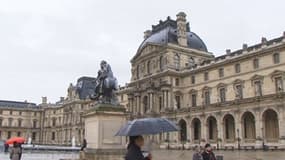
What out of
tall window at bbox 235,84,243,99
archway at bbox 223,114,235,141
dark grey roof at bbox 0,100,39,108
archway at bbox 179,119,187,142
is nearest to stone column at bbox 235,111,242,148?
archway at bbox 223,114,235,141

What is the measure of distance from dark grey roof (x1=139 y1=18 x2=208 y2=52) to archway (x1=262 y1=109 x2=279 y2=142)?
27740 millimetres

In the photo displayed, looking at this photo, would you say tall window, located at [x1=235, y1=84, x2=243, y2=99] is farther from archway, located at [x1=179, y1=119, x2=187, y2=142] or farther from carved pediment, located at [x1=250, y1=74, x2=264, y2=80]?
archway, located at [x1=179, y1=119, x2=187, y2=142]

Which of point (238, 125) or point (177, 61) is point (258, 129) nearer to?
point (238, 125)

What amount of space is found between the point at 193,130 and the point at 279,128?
17.0 metres

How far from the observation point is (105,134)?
58.7 ft

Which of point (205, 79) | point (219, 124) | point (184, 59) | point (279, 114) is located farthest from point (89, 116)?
point (184, 59)

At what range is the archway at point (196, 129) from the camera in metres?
57.5

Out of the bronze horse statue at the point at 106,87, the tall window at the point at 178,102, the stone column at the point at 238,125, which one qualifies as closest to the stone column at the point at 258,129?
the stone column at the point at 238,125

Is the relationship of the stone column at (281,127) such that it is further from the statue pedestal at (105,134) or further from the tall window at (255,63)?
the statue pedestal at (105,134)

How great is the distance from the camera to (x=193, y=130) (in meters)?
57.6

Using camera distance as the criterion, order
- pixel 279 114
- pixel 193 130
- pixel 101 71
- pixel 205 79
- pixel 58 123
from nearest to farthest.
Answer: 1. pixel 101 71
2. pixel 279 114
3. pixel 193 130
4. pixel 205 79
5. pixel 58 123

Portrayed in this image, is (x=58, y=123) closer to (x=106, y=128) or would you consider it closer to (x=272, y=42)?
(x=272, y=42)

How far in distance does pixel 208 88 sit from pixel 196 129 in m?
7.61

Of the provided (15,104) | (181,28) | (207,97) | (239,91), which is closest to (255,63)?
(239,91)
